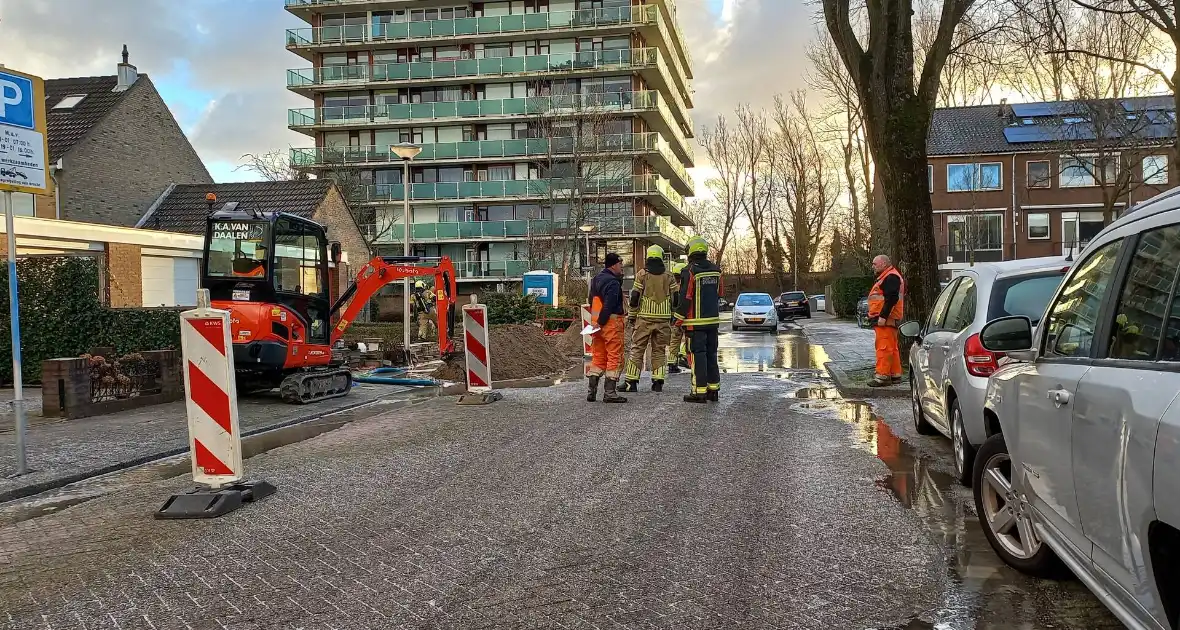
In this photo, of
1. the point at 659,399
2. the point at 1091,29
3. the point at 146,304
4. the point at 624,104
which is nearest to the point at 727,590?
the point at 659,399

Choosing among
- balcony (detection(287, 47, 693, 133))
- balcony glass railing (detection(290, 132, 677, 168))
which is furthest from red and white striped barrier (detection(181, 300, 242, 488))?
balcony (detection(287, 47, 693, 133))

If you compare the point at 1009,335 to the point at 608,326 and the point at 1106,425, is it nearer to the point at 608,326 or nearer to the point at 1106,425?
the point at 1106,425

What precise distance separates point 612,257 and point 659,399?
197cm

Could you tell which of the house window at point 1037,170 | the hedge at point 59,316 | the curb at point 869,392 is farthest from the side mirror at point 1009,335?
the house window at point 1037,170

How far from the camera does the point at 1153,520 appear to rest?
249 centimetres

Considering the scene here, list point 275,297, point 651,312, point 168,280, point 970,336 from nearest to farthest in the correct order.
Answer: point 970,336, point 275,297, point 651,312, point 168,280

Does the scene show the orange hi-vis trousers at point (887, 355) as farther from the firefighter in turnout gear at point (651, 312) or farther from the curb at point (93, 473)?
the curb at point (93, 473)

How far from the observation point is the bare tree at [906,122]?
43.7 feet

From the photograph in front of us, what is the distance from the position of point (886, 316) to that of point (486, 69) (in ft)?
154

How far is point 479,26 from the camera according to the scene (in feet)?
180

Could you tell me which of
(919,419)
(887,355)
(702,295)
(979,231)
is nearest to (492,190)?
(979,231)

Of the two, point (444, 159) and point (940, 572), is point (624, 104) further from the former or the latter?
point (940, 572)

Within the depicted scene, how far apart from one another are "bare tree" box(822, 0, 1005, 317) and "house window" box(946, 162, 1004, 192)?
3513 cm

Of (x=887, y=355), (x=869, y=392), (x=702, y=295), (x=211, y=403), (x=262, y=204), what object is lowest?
(x=869, y=392)
